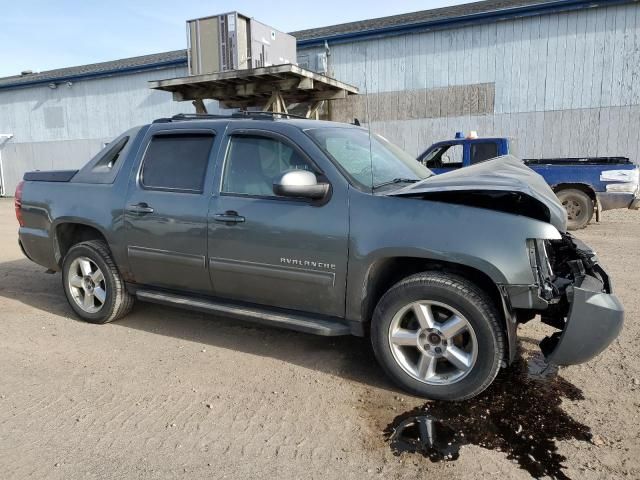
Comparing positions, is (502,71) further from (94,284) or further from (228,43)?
(94,284)

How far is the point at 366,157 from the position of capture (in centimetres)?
387

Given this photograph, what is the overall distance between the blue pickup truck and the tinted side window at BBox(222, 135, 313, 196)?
22.4ft

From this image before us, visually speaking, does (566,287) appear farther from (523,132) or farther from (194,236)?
(523,132)

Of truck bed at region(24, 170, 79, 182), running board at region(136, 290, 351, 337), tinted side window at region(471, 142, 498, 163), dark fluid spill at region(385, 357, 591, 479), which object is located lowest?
dark fluid spill at region(385, 357, 591, 479)

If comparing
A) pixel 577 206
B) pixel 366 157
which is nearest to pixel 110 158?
pixel 366 157

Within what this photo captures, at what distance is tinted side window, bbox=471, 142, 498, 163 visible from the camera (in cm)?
987

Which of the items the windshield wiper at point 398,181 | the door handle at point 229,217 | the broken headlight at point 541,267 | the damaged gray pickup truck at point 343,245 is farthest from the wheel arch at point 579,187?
the door handle at point 229,217

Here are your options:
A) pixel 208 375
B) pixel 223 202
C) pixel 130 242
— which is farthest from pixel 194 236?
pixel 208 375

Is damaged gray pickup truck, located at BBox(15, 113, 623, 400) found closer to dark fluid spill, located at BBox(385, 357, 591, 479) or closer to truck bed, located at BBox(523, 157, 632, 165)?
dark fluid spill, located at BBox(385, 357, 591, 479)

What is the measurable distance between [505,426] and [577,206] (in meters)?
8.04

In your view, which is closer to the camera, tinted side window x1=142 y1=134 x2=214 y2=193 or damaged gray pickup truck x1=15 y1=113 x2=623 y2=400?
damaged gray pickup truck x1=15 y1=113 x2=623 y2=400

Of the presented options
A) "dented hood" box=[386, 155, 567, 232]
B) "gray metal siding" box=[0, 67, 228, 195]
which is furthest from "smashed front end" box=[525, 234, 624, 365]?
"gray metal siding" box=[0, 67, 228, 195]

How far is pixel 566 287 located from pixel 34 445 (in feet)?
10.5

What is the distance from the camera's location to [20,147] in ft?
74.2
